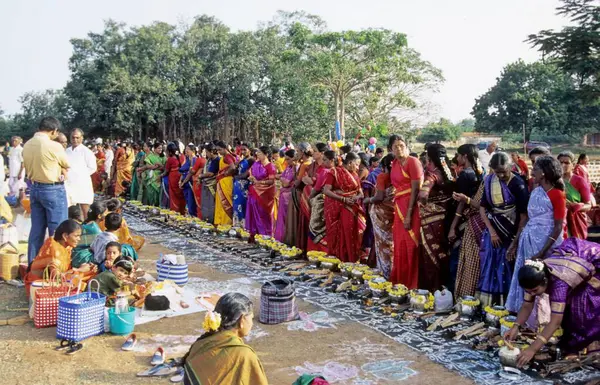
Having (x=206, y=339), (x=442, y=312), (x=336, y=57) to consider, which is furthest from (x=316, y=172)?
(x=336, y=57)

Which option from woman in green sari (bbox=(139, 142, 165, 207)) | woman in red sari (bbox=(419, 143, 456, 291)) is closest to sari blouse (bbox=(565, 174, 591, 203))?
woman in red sari (bbox=(419, 143, 456, 291))

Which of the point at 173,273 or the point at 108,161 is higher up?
the point at 108,161

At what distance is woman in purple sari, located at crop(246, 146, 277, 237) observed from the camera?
931 centimetres

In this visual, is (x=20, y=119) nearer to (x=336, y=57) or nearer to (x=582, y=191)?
(x=336, y=57)

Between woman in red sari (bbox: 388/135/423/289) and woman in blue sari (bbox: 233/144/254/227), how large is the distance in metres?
4.18

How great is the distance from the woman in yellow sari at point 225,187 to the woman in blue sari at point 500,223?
5.81 meters

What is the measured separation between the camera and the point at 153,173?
1323 cm

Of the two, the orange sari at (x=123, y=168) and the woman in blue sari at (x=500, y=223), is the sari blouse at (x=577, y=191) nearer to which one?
the woman in blue sari at (x=500, y=223)

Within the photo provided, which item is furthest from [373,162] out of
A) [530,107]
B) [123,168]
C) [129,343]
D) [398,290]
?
[530,107]

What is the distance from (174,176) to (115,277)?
6.86 m

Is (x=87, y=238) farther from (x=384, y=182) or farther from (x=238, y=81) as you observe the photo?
(x=238, y=81)

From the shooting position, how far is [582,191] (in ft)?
18.6

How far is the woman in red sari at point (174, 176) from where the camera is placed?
12.1m

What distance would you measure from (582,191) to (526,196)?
37.9 inches
